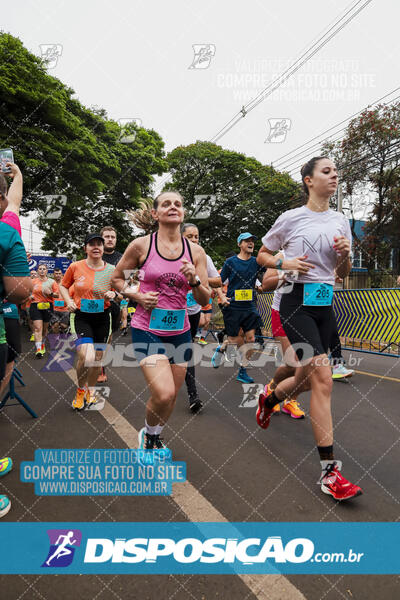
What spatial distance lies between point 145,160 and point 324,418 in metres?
23.9

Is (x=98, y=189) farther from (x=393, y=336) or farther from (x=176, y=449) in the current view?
(x=176, y=449)

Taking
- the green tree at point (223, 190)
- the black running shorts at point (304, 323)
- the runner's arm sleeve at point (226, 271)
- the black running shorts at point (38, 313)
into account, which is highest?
the green tree at point (223, 190)

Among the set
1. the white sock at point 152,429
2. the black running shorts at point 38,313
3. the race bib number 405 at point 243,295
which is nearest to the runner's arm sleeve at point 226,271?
the race bib number 405 at point 243,295

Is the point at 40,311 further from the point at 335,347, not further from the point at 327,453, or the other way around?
the point at 327,453

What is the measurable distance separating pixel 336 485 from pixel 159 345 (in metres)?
1.45

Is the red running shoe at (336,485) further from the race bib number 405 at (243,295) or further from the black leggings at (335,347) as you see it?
the race bib number 405 at (243,295)

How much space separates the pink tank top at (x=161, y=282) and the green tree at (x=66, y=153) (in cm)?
1421

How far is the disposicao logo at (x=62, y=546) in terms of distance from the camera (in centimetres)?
203

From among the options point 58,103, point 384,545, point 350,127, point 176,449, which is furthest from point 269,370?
point 350,127

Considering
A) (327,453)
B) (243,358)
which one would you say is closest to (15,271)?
(327,453)

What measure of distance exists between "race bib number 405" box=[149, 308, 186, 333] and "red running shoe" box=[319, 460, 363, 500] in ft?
4.56

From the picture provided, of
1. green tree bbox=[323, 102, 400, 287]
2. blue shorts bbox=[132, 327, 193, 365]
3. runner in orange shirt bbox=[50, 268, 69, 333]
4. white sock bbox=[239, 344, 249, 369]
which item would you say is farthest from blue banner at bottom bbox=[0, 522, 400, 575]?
green tree bbox=[323, 102, 400, 287]

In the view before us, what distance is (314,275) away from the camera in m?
3.03

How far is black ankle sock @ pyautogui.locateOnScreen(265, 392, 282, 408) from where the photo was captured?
3.44 metres
